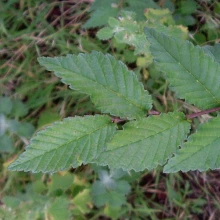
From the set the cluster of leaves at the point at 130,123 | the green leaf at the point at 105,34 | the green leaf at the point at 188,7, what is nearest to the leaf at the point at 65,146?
the cluster of leaves at the point at 130,123

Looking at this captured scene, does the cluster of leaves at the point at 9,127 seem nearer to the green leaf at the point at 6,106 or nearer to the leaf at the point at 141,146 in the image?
the green leaf at the point at 6,106

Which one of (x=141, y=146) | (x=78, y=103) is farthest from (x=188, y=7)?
(x=141, y=146)

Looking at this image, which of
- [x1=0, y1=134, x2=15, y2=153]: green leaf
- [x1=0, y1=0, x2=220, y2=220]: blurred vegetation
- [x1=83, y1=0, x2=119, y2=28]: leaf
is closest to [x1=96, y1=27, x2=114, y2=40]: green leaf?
[x1=0, y1=0, x2=220, y2=220]: blurred vegetation

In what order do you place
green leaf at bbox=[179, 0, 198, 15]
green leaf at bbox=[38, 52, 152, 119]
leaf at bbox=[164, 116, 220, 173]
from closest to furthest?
1. leaf at bbox=[164, 116, 220, 173]
2. green leaf at bbox=[38, 52, 152, 119]
3. green leaf at bbox=[179, 0, 198, 15]

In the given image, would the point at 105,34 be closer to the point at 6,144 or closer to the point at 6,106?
the point at 6,106

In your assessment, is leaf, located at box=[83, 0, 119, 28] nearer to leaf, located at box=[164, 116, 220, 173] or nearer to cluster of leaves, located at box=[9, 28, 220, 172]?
cluster of leaves, located at box=[9, 28, 220, 172]

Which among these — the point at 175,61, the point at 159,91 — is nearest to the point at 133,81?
the point at 175,61

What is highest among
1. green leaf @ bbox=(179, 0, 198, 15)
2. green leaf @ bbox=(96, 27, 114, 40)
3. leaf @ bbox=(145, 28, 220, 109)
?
leaf @ bbox=(145, 28, 220, 109)

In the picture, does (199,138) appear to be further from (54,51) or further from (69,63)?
(54,51)
